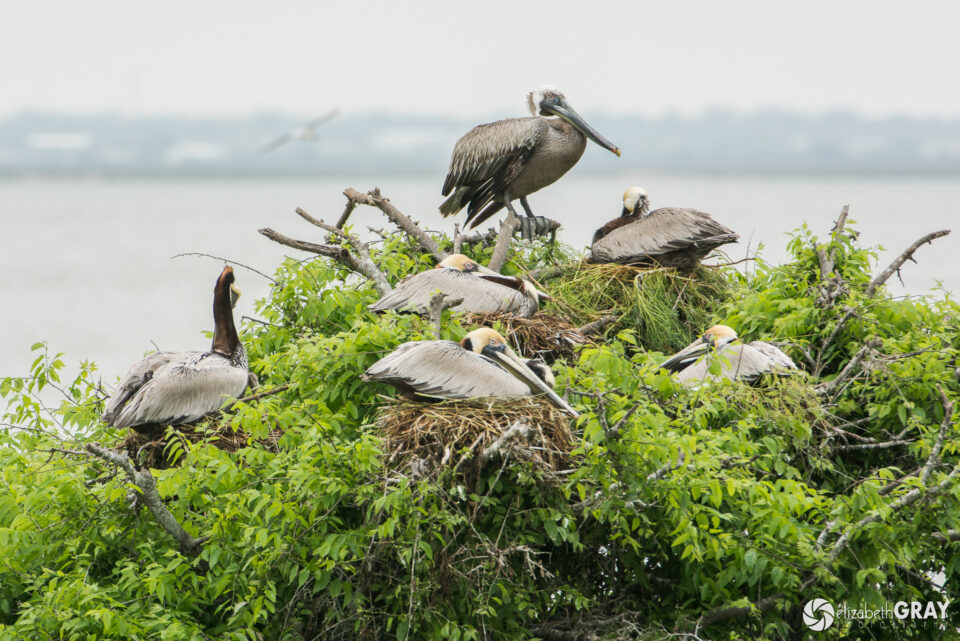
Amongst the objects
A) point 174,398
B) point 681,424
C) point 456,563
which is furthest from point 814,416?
point 174,398

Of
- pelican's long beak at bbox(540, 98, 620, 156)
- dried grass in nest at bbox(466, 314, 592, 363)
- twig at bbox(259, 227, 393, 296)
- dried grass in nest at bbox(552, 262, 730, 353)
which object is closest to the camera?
dried grass in nest at bbox(466, 314, 592, 363)

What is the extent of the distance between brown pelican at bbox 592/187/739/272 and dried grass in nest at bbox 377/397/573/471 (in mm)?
2877

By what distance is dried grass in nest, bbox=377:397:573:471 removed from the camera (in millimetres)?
4504

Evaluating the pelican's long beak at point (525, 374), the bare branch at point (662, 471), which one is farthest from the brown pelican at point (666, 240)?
the bare branch at point (662, 471)

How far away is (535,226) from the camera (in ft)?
27.2

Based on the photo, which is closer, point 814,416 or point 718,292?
point 814,416

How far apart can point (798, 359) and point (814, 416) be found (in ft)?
2.60

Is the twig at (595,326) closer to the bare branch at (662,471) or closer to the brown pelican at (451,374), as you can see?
the brown pelican at (451,374)

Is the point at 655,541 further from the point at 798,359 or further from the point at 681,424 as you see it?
the point at 798,359

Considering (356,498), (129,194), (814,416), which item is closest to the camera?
(356,498)

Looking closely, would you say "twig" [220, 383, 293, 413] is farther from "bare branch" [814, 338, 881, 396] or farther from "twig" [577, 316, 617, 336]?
"bare branch" [814, 338, 881, 396]

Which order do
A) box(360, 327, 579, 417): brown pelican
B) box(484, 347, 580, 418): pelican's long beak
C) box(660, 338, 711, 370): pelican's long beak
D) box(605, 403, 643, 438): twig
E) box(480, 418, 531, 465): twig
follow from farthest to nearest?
box(660, 338, 711, 370): pelican's long beak, box(360, 327, 579, 417): brown pelican, box(484, 347, 580, 418): pelican's long beak, box(480, 418, 531, 465): twig, box(605, 403, 643, 438): twig

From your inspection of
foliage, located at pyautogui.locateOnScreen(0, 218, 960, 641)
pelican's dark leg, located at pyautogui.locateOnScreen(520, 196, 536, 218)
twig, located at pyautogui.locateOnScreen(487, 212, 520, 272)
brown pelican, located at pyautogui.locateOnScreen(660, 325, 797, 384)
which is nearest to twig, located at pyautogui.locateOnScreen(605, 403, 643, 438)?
foliage, located at pyautogui.locateOnScreen(0, 218, 960, 641)

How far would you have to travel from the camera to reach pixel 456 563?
14.4 ft
